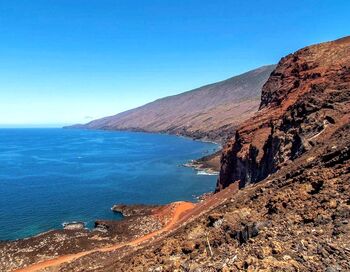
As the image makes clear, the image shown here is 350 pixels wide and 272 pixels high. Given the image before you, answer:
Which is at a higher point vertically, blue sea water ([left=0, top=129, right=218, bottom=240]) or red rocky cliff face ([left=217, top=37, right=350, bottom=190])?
red rocky cliff face ([left=217, top=37, right=350, bottom=190])

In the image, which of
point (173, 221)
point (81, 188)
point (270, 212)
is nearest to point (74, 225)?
point (173, 221)

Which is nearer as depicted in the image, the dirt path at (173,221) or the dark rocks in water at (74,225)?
the dirt path at (173,221)

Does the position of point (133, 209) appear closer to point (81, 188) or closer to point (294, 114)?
point (81, 188)

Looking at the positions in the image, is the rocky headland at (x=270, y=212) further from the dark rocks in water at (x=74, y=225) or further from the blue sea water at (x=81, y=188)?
the blue sea water at (x=81, y=188)

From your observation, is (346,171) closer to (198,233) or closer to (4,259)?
(198,233)

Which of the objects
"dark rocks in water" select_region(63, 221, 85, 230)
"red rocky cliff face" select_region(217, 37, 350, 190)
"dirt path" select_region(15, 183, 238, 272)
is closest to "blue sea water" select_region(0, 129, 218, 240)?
"dark rocks in water" select_region(63, 221, 85, 230)

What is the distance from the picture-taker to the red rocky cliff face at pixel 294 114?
33156 millimetres

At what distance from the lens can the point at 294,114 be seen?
39.1 m

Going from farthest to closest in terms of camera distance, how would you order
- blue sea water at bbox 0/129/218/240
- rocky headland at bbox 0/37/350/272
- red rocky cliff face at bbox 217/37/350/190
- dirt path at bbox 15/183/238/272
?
blue sea water at bbox 0/129/218/240, dirt path at bbox 15/183/238/272, red rocky cliff face at bbox 217/37/350/190, rocky headland at bbox 0/37/350/272

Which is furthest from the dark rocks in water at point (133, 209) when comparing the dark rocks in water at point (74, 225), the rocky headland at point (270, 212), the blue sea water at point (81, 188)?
the dark rocks in water at point (74, 225)

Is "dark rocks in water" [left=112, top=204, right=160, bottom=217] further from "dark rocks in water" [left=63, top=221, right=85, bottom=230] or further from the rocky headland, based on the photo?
"dark rocks in water" [left=63, top=221, right=85, bottom=230]

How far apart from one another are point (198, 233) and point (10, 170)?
112 meters

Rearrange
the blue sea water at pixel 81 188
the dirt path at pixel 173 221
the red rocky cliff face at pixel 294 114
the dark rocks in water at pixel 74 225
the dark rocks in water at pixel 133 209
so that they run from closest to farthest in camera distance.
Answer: the red rocky cliff face at pixel 294 114
the dirt path at pixel 173 221
the dark rocks in water at pixel 74 225
the blue sea water at pixel 81 188
the dark rocks in water at pixel 133 209

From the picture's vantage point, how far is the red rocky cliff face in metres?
33.2
